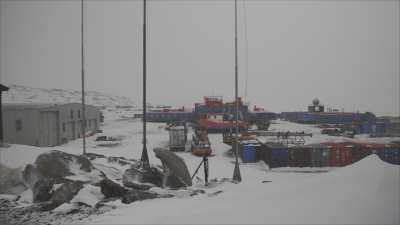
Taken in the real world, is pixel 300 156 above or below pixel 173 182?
below

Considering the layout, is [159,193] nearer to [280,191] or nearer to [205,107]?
[280,191]

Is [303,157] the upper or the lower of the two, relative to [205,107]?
lower

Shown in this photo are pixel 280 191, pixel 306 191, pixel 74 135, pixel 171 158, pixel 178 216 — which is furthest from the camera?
pixel 74 135

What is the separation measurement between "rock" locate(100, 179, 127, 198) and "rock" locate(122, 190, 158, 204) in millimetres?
584

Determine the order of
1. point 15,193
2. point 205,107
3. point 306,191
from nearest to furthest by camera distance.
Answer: point 306,191 → point 15,193 → point 205,107

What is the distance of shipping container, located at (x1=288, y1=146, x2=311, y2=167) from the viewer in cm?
2015

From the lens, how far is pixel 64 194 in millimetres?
7863

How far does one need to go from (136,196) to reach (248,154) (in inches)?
631

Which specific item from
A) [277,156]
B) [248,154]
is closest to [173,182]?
[277,156]

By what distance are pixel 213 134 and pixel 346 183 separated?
34.0 m

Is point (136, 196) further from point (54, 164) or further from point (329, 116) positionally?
point (329, 116)

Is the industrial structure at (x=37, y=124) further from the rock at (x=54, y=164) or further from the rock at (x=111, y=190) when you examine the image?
the rock at (x=111, y=190)

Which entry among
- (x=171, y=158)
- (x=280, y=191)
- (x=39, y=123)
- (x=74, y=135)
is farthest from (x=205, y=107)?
(x=280, y=191)

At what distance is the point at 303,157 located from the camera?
20203 millimetres
